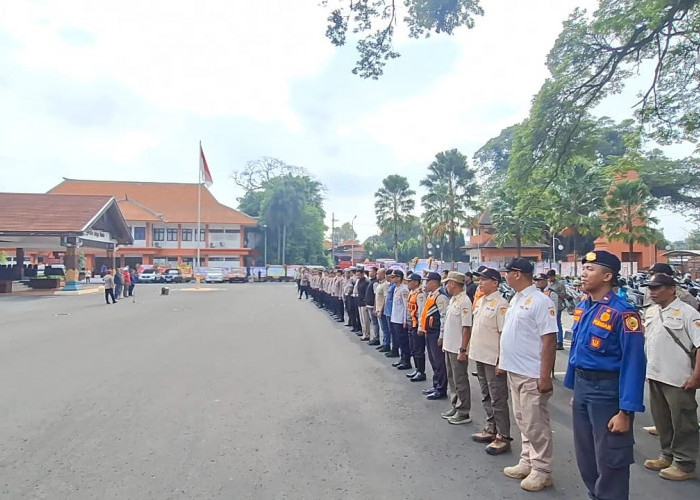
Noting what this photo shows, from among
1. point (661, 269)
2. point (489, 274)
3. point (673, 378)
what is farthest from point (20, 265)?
point (673, 378)

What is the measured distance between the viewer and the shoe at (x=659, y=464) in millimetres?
4270

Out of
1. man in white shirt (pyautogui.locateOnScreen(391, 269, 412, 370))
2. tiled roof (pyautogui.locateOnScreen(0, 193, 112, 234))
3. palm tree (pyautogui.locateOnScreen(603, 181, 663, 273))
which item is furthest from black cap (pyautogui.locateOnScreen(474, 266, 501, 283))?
tiled roof (pyautogui.locateOnScreen(0, 193, 112, 234))

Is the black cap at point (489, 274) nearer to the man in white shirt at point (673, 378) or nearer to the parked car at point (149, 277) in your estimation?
the man in white shirt at point (673, 378)

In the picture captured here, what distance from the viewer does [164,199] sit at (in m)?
60.4

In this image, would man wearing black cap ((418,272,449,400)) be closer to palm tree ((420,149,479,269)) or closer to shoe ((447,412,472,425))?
shoe ((447,412,472,425))

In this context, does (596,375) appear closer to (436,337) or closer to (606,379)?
(606,379)

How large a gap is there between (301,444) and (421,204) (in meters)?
40.2

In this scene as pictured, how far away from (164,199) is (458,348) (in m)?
59.6

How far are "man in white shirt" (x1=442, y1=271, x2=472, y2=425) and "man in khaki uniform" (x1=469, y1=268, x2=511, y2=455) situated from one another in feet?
1.12

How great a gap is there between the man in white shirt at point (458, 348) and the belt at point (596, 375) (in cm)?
202

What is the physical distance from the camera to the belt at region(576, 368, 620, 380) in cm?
320

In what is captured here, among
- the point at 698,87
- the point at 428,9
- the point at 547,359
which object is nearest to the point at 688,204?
the point at 698,87

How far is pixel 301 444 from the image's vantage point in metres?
4.81

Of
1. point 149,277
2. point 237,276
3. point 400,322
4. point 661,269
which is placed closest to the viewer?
point 661,269
